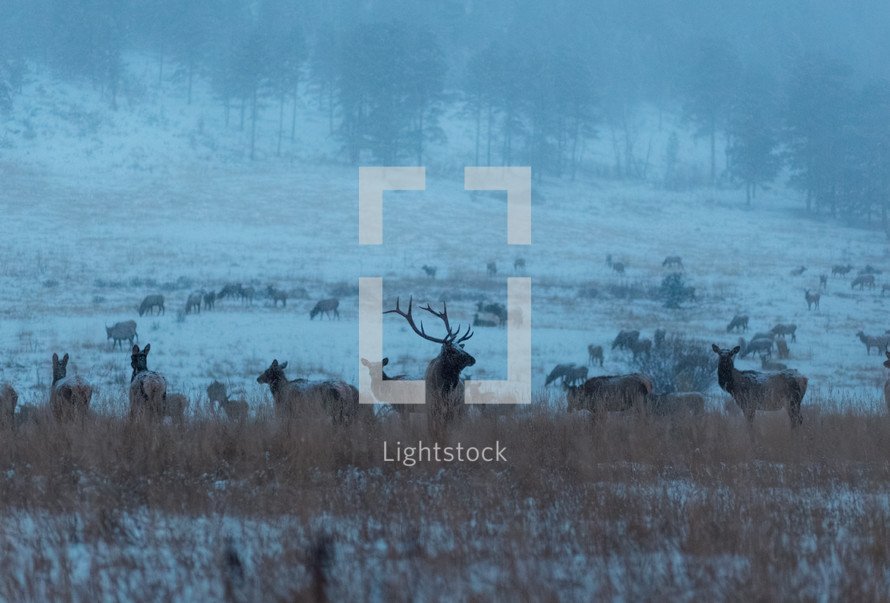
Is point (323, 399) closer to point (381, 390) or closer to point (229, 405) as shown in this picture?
point (381, 390)

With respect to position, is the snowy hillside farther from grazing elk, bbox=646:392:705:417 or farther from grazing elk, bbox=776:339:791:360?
grazing elk, bbox=646:392:705:417

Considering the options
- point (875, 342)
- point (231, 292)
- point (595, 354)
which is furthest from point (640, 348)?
point (231, 292)

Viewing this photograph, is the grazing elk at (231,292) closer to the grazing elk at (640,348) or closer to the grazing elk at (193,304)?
the grazing elk at (193,304)

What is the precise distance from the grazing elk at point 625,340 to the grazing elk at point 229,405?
1058cm

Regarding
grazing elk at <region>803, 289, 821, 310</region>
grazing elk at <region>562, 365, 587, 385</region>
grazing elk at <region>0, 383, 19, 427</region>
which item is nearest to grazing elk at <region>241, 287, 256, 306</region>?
grazing elk at <region>562, 365, 587, 385</region>

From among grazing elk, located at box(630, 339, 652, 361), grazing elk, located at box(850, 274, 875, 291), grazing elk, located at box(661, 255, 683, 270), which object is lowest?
grazing elk, located at box(630, 339, 652, 361)

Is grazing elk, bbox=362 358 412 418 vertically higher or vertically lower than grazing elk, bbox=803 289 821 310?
lower

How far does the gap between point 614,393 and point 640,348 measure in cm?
1039

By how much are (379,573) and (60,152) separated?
51460 millimetres

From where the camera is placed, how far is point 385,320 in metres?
22.8

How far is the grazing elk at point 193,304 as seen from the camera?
924 inches

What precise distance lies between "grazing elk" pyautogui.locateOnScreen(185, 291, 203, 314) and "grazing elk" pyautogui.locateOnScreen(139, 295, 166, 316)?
2.53 ft

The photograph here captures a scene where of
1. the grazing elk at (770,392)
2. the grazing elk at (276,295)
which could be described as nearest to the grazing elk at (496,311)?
the grazing elk at (276,295)

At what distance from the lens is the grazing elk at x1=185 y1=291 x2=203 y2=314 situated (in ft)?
77.0
